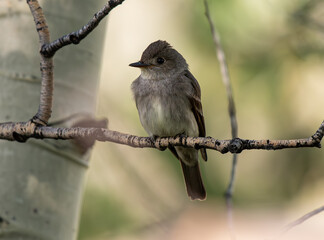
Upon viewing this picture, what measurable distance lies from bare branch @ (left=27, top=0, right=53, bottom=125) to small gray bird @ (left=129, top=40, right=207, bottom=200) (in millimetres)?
1224

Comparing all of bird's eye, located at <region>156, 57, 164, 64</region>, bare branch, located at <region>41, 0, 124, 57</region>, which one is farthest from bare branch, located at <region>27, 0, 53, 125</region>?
bird's eye, located at <region>156, 57, 164, 64</region>

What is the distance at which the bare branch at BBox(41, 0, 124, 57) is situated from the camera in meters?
2.27

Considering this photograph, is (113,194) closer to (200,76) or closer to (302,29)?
(200,76)

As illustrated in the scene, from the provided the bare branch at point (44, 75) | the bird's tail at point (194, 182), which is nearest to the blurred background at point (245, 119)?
the bird's tail at point (194, 182)

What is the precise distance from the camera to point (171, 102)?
374 cm

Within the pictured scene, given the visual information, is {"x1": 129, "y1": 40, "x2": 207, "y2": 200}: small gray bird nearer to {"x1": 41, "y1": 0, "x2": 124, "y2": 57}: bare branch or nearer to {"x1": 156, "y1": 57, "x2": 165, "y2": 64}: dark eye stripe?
{"x1": 156, "y1": 57, "x2": 165, "y2": 64}: dark eye stripe

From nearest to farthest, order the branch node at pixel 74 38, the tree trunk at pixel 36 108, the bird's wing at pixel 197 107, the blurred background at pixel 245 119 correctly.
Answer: the branch node at pixel 74 38, the tree trunk at pixel 36 108, the bird's wing at pixel 197 107, the blurred background at pixel 245 119

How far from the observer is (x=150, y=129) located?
145 inches

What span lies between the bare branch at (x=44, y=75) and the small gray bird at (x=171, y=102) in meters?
1.22

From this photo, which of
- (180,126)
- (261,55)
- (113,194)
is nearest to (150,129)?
(180,126)

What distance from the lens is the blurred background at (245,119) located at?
4.58m

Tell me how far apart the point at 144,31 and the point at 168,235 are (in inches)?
113

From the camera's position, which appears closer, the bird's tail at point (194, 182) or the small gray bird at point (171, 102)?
the small gray bird at point (171, 102)

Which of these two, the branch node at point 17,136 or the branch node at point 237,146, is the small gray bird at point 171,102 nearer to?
the branch node at point 17,136
